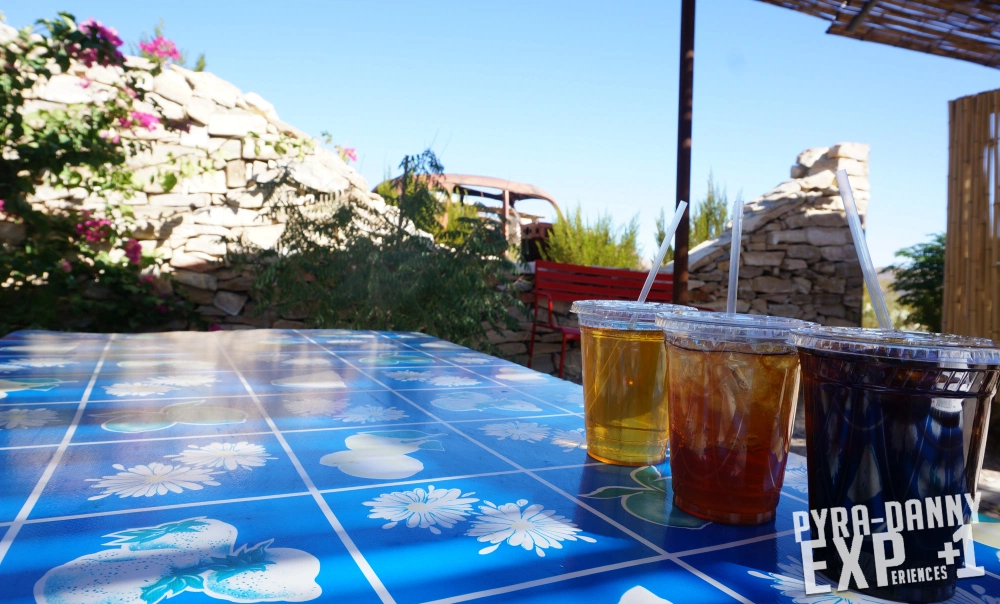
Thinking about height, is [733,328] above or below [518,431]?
above

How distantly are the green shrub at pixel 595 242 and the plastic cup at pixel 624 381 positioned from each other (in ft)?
17.7

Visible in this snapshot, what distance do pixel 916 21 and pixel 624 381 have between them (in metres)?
4.05

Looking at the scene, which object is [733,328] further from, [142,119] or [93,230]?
[142,119]

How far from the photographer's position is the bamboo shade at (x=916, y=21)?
11.4 feet

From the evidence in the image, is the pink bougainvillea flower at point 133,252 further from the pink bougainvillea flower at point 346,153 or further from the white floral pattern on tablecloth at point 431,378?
the white floral pattern on tablecloth at point 431,378

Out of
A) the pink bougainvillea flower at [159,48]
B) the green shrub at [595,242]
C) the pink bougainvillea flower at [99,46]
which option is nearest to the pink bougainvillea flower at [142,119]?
the pink bougainvillea flower at [99,46]

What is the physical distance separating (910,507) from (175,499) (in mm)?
616

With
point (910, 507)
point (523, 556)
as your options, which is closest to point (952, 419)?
point (910, 507)

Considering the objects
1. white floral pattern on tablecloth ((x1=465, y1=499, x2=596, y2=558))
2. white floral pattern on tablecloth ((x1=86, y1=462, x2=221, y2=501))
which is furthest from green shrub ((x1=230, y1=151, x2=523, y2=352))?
white floral pattern on tablecloth ((x1=465, y1=499, x2=596, y2=558))

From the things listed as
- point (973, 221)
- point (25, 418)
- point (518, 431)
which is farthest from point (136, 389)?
point (973, 221)

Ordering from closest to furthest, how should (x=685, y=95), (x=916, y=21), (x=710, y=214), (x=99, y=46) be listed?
(x=685, y=95) → (x=916, y=21) → (x=99, y=46) → (x=710, y=214)

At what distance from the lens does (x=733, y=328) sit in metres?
0.56

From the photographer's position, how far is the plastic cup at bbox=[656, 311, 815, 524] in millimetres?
564

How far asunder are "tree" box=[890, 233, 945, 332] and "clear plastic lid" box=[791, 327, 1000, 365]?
590 centimetres
